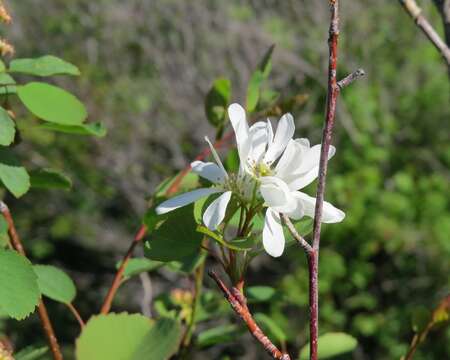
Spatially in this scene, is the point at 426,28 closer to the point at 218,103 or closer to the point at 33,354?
the point at 218,103

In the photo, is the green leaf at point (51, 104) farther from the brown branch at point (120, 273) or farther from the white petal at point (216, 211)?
the white petal at point (216, 211)

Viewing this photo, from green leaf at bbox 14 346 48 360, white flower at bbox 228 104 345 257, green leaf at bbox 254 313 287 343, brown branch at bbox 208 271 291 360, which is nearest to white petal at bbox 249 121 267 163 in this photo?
white flower at bbox 228 104 345 257

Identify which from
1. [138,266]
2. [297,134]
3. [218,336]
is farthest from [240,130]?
[297,134]

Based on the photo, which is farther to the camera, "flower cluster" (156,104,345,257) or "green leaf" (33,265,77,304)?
"green leaf" (33,265,77,304)

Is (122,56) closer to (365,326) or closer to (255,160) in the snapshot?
(365,326)

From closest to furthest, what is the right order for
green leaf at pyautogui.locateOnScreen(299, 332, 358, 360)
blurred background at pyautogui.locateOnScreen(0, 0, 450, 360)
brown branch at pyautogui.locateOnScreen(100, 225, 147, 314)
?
brown branch at pyautogui.locateOnScreen(100, 225, 147, 314) < green leaf at pyautogui.locateOnScreen(299, 332, 358, 360) < blurred background at pyautogui.locateOnScreen(0, 0, 450, 360)

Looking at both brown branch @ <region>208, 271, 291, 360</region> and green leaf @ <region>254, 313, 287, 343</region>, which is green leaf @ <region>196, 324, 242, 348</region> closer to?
green leaf @ <region>254, 313, 287, 343</region>

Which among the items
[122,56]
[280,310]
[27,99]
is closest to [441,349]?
[280,310]
